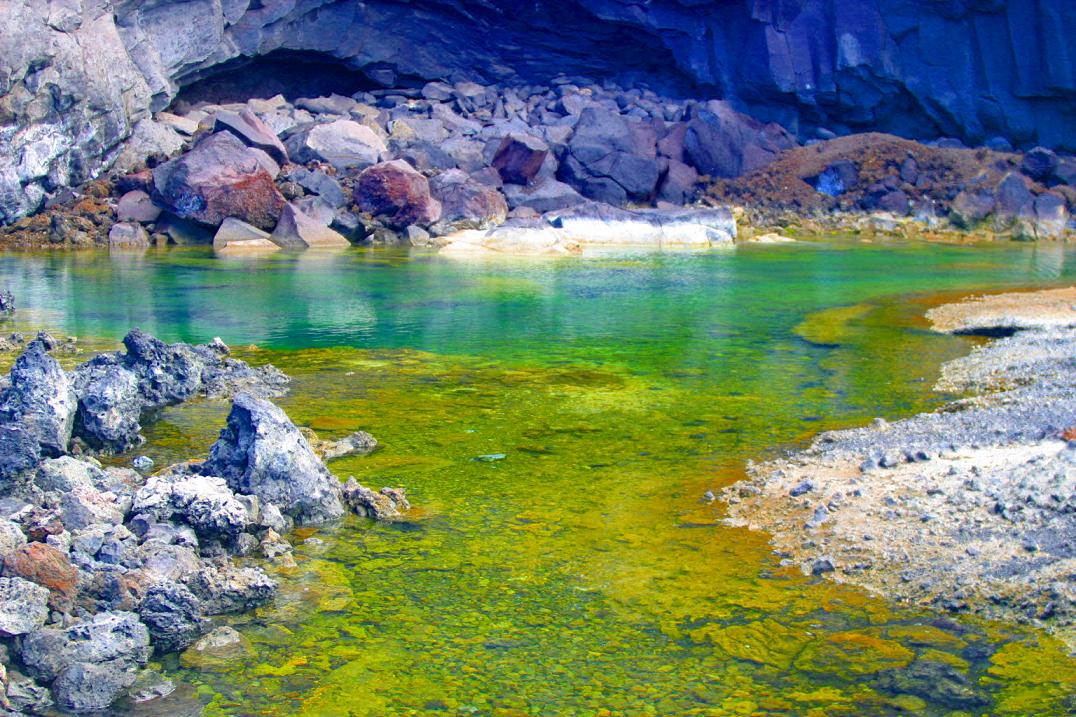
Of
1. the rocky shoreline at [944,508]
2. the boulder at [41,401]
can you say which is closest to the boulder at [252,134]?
the boulder at [41,401]

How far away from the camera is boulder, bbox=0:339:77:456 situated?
7.25 meters

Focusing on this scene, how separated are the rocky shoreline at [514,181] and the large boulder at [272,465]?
2059 centimetres

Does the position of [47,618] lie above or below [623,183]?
below

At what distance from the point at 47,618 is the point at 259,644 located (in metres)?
0.96

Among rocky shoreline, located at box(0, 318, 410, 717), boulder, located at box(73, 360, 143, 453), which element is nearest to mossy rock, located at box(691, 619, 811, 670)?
rocky shoreline, located at box(0, 318, 410, 717)

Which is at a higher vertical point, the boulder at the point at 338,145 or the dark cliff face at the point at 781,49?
the dark cliff face at the point at 781,49

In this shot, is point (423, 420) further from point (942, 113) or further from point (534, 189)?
point (942, 113)

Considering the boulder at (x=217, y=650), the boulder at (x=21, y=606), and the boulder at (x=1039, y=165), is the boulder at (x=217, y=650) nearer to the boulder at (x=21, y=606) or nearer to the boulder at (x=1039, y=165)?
the boulder at (x=21, y=606)

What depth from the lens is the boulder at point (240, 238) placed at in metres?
27.2

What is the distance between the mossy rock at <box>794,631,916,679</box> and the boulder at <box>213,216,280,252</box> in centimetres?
2404

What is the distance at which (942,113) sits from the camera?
144 ft

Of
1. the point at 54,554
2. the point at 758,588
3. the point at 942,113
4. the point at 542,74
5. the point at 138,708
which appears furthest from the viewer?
the point at 542,74

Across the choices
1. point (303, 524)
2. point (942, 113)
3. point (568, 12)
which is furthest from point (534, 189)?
point (303, 524)

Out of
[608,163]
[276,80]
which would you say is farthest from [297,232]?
[276,80]
